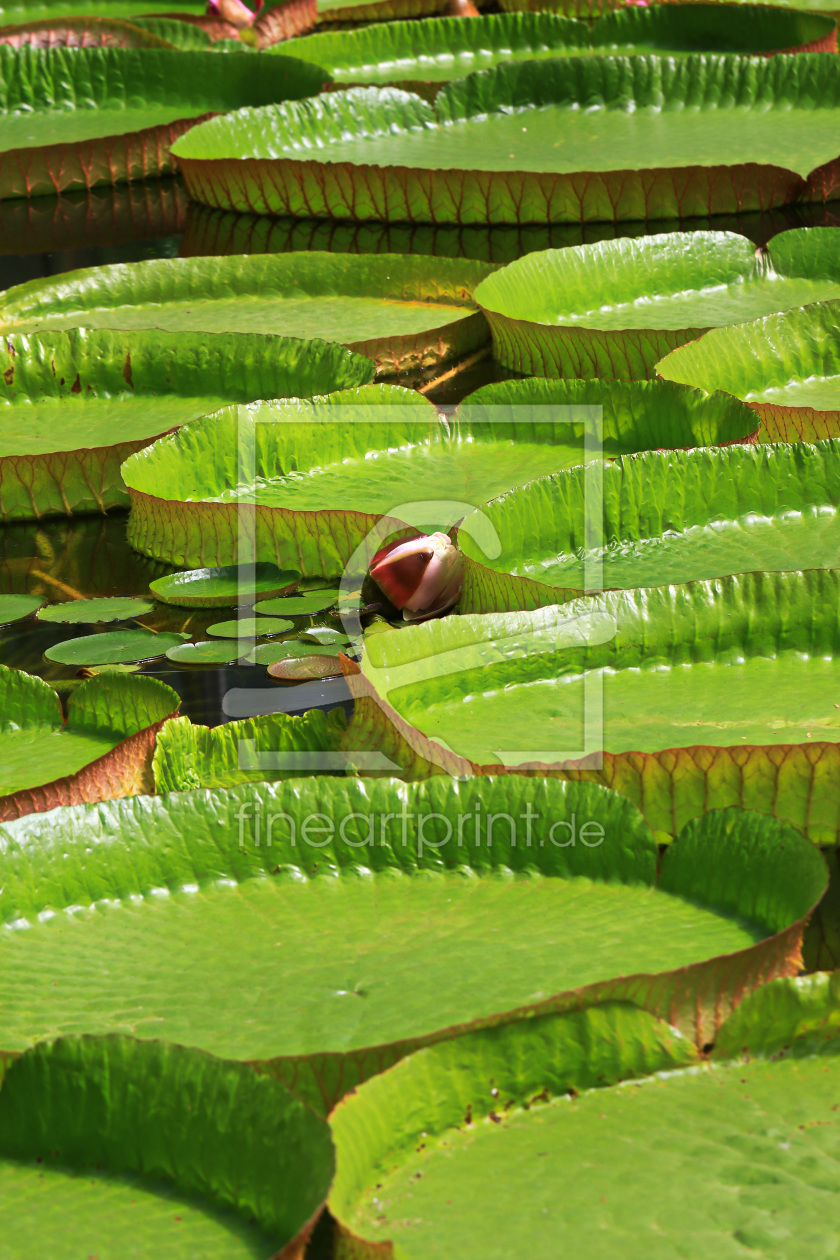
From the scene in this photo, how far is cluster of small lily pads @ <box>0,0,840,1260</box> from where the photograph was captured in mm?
869

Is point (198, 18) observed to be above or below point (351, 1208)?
above

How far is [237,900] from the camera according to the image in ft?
3.88

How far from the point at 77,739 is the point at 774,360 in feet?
4.44

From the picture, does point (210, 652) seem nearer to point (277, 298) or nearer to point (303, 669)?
point (303, 669)

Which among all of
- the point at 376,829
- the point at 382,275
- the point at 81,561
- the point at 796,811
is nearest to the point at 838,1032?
the point at 796,811

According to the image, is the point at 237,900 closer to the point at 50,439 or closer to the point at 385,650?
the point at 385,650

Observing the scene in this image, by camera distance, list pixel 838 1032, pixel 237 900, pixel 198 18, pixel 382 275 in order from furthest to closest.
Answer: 1. pixel 198 18
2. pixel 382 275
3. pixel 237 900
4. pixel 838 1032

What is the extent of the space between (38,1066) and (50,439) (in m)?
1.56

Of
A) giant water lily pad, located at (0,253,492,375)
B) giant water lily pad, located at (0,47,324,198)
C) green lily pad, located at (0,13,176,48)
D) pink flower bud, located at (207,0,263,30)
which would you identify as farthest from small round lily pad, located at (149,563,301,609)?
pink flower bud, located at (207,0,263,30)

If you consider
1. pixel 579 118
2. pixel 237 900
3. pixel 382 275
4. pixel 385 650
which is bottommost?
pixel 237 900

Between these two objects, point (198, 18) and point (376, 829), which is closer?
point (376, 829)

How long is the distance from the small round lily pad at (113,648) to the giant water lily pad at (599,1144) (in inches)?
35.9

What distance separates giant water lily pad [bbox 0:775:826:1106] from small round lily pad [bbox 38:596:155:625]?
653mm

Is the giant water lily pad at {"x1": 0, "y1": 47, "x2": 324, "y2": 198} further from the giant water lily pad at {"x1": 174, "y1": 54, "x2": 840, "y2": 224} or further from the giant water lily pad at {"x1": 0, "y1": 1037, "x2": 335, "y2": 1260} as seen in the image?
the giant water lily pad at {"x1": 0, "y1": 1037, "x2": 335, "y2": 1260}
